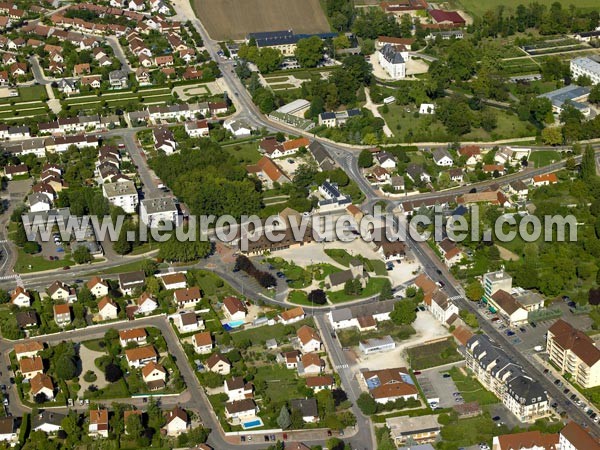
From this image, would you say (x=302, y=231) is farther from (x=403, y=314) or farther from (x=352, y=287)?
(x=403, y=314)

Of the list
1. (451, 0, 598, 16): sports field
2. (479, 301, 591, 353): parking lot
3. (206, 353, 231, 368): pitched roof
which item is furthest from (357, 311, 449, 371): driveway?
(451, 0, 598, 16): sports field

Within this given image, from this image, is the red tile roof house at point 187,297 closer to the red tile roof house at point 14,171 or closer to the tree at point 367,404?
the tree at point 367,404

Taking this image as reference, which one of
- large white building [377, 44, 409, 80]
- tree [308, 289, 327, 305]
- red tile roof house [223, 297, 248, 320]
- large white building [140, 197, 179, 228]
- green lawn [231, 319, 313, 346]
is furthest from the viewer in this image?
large white building [377, 44, 409, 80]

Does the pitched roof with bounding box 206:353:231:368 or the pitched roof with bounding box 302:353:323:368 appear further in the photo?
the pitched roof with bounding box 302:353:323:368

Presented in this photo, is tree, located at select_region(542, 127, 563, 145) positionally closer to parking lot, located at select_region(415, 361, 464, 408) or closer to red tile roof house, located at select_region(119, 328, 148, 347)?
parking lot, located at select_region(415, 361, 464, 408)

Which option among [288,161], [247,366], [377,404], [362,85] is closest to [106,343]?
[247,366]

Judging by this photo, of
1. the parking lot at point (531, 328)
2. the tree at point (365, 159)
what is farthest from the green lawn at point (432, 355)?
the tree at point (365, 159)
